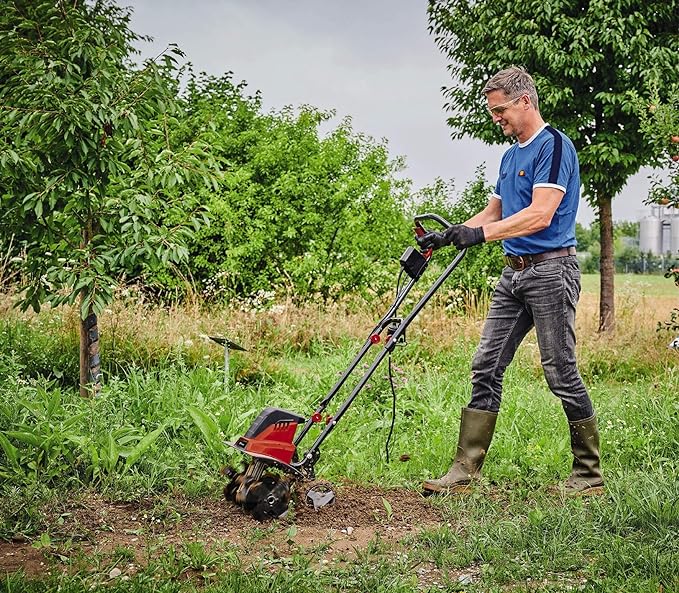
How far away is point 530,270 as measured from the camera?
4.55 metres

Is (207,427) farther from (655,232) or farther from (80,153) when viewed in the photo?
(655,232)

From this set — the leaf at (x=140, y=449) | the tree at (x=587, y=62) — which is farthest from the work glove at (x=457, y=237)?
the tree at (x=587, y=62)

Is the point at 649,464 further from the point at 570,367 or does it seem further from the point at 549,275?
the point at 549,275

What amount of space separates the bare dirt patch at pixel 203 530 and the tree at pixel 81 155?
176 centimetres

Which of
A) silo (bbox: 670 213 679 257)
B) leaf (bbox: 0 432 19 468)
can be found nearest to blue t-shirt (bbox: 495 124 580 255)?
leaf (bbox: 0 432 19 468)

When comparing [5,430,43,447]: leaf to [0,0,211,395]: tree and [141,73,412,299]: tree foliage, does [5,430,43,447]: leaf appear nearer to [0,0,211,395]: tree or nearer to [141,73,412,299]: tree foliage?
[0,0,211,395]: tree

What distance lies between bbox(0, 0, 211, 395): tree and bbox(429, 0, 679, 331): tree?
5282 mm

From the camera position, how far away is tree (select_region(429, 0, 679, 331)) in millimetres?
9867

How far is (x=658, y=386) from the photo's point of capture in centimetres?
700

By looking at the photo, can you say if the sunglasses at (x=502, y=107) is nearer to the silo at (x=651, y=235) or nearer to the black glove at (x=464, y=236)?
the black glove at (x=464, y=236)

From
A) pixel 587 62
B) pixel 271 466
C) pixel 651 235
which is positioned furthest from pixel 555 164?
pixel 651 235

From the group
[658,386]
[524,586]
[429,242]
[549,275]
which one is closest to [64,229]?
[429,242]

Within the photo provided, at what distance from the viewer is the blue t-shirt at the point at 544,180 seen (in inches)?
174

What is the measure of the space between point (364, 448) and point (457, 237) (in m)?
1.76
